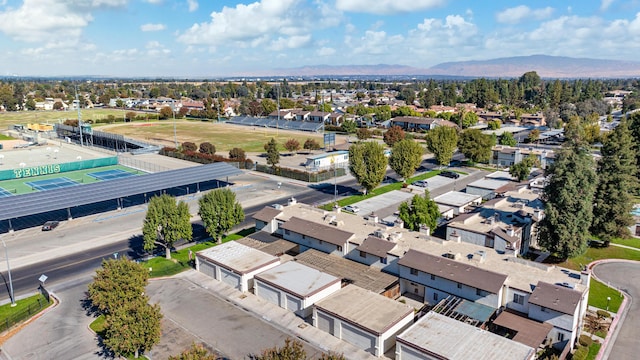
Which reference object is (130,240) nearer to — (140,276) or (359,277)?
(140,276)

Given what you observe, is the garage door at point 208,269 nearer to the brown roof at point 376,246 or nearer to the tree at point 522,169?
the brown roof at point 376,246

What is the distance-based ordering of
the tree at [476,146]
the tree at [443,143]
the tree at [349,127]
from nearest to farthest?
the tree at [443,143]
the tree at [476,146]
the tree at [349,127]

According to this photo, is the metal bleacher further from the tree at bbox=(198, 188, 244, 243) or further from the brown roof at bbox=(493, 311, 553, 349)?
the brown roof at bbox=(493, 311, 553, 349)

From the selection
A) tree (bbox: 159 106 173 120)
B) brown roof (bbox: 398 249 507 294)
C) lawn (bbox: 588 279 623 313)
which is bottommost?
lawn (bbox: 588 279 623 313)

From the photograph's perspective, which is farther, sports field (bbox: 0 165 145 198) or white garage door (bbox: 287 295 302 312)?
sports field (bbox: 0 165 145 198)

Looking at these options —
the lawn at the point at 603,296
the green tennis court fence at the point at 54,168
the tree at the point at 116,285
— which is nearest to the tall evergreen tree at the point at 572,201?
the lawn at the point at 603,296

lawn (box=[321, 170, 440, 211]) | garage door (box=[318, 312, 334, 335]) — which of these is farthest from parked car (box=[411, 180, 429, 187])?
garage door (box=[318, 312, 334, 335])

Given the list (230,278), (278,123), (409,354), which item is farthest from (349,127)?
(409,354)
